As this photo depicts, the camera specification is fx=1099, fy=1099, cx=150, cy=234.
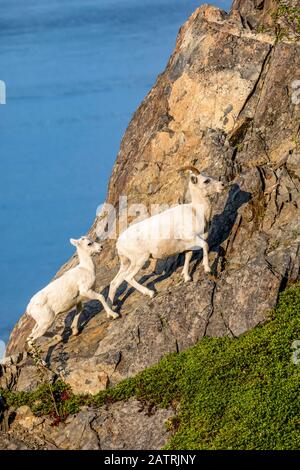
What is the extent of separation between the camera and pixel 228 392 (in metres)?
22.9

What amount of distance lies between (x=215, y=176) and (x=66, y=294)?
5.95 metres

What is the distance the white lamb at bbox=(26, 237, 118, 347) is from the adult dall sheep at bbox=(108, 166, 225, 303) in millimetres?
813

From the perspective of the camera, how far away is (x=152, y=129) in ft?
104

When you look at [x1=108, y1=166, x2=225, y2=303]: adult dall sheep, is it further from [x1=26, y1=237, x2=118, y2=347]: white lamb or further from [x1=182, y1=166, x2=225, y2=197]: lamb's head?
[x1=26, y1=237, x2=118, y2=347]: white lamb

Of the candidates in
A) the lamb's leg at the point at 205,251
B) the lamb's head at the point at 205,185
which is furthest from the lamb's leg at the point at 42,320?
the lamb's head at the point at 205,185

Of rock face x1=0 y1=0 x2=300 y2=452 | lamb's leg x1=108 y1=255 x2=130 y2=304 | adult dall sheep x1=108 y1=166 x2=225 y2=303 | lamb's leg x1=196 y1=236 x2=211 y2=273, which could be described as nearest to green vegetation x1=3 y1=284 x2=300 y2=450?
rock face x1=0 y1=0 x2=300 y2=452

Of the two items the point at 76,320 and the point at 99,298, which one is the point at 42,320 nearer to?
the point at 76,320

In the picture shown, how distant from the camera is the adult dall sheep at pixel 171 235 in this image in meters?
25.4

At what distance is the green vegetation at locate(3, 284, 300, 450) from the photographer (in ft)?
71.9

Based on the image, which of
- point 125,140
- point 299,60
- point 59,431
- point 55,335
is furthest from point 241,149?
point 59,431

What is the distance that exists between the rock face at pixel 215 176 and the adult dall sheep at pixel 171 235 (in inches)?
28.5

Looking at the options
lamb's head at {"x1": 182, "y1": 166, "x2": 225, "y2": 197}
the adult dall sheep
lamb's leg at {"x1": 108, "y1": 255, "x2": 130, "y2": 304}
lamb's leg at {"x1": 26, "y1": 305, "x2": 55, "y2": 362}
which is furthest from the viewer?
lamb's leg at {"x1": 108, "y1": 255, "x2": 130, "y2": 304}

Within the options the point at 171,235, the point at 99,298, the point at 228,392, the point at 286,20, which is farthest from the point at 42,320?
the point at 286,20

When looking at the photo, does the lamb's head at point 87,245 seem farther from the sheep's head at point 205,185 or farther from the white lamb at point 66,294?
the sheep's head at point 205,185
